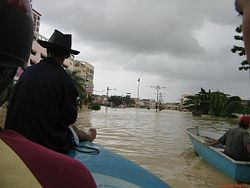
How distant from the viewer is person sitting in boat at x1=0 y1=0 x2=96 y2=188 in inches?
36.2

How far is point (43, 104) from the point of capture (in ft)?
8.28

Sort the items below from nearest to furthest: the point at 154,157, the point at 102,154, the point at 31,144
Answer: the point at 31,144, the point at 102,154, the point at 154,157

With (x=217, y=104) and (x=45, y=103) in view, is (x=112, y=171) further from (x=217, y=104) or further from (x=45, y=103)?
(x=217, y=104)

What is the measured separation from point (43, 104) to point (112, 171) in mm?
841

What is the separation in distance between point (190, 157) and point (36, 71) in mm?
9061

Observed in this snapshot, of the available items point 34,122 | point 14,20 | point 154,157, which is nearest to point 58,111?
point 34,122

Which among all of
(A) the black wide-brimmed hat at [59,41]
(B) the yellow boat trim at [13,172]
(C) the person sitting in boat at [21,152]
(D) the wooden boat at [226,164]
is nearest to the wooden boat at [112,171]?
(A) the black wide-brimmed hat at [59,41]

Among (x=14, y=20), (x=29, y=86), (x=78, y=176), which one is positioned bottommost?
(x=78, y=176)

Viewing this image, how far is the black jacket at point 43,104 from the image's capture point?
98.7 inches

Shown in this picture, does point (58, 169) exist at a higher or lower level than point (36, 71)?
lower

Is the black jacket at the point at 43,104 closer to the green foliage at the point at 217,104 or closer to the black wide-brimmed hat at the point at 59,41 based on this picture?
the black wide-brimmed hat at the point at 59,41

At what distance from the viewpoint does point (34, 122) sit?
8.31 feet

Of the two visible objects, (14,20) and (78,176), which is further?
(14,20)

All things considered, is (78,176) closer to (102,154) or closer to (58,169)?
(58,169)
